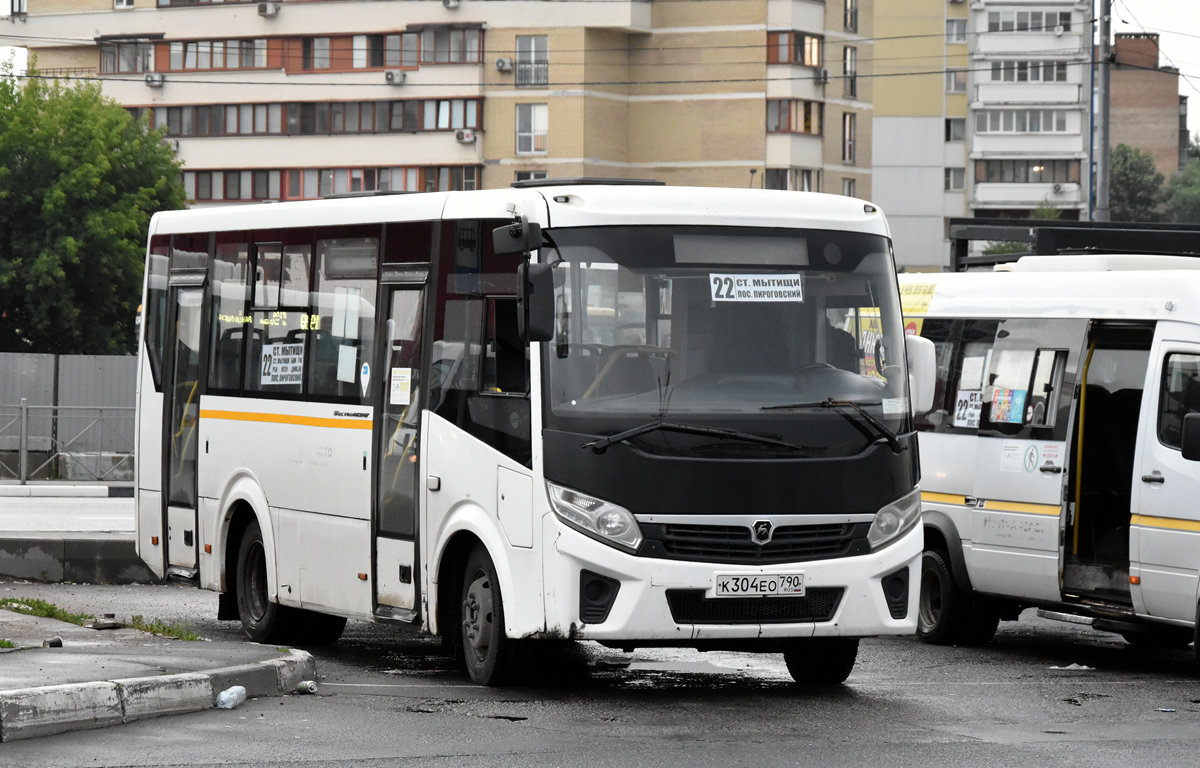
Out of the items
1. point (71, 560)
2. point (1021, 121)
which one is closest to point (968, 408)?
point (71, 560)

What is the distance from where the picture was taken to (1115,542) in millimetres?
13078

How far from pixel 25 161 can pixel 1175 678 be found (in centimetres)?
5520

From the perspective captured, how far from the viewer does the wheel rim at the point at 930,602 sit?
1416 cm

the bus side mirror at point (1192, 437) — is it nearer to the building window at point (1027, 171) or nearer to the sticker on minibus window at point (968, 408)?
the sticker on minibus window at point (968, 408)

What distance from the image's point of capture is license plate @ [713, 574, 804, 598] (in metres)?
9.89

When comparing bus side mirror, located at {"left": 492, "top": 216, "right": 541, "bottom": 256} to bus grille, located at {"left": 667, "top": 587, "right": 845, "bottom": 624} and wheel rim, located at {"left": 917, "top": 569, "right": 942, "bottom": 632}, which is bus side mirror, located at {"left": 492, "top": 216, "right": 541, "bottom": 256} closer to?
bus grille, located at {"left": 667, "top": 587, "right": 845, "bottom": 624}

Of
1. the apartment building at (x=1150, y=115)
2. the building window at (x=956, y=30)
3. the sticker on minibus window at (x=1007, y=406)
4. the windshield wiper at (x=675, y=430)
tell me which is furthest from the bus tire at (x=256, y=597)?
the apartment building at (x=1150, y=115)

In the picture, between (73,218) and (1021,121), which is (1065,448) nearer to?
(73,218)

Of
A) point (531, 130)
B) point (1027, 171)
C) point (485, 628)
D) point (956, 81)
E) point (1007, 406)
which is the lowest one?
point (485, 628)

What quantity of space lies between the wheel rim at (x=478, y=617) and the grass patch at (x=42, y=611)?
3043 millimetres

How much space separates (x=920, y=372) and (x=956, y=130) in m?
99.8

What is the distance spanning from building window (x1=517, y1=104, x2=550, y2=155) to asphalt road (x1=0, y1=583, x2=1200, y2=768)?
6284 centimetres

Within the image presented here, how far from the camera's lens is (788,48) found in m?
77.4

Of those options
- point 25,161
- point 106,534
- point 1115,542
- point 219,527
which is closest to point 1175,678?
point 1115,542
